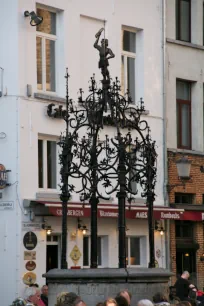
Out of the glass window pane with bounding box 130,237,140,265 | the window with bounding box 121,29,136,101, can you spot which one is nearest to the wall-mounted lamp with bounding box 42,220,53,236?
the glass window pane with bounding box 130,237,140,265

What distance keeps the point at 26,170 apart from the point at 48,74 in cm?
326

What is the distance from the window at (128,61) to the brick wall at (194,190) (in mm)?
2698

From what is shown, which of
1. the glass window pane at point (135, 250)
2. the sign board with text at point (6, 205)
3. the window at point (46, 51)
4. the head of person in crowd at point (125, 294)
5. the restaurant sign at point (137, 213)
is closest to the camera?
the head of person in crowd at point (125, 294)

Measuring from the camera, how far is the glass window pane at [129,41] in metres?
36.3

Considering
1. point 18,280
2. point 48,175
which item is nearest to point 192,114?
point 48,175

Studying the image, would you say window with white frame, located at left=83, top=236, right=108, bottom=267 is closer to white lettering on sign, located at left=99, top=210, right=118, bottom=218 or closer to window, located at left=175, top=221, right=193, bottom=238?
white lettering on sign, located at left=99, top=210, right=118, bottom=218

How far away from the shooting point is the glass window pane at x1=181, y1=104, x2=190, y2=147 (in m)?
38.5

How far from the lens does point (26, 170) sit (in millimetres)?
31984

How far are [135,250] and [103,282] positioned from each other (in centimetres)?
1591

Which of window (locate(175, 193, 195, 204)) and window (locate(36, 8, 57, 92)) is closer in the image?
window (locate(36, 8, 57, 92))

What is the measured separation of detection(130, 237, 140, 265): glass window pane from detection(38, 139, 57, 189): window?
12.6 feet

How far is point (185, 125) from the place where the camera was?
3859 centimetres

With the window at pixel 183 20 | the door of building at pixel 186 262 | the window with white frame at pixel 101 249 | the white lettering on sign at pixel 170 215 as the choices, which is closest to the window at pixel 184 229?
the door of building at pixel 186 262

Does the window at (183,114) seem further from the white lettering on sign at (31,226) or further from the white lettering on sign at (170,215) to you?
the white lettering on sign at (31,226)
